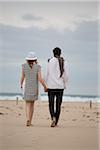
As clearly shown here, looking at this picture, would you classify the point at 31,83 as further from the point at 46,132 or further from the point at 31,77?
the point at 46,132

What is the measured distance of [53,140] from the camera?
3.08m

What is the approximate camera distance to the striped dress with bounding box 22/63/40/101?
3.54 metres

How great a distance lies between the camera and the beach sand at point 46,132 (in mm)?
3002

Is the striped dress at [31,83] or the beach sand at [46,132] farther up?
the striped dress at [31,83]

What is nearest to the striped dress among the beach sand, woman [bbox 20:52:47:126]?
woman [bbox 20:52:47:126]

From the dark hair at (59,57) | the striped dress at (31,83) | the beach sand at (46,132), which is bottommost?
the beach sand at (46,132)

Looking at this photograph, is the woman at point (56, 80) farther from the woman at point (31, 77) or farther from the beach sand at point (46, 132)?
the beach sand at point (46, 132)

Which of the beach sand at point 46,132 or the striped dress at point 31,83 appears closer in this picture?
the beach sand at point 46,132

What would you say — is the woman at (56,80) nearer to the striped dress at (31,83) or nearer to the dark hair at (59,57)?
the dark hair at (59,57)

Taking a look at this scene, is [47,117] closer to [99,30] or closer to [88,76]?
[88,76]

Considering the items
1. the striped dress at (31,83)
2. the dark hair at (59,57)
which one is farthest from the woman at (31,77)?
the dark hair at (59,57)

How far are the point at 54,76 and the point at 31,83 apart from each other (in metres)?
0.21

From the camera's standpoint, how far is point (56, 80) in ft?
11.6

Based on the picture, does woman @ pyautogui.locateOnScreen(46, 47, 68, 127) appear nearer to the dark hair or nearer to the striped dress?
the dark hair
